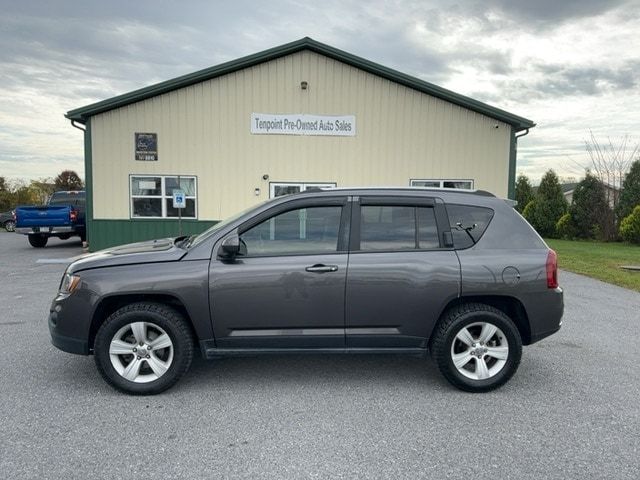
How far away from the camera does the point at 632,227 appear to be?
19219mm

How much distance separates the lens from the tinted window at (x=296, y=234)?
12.1ft

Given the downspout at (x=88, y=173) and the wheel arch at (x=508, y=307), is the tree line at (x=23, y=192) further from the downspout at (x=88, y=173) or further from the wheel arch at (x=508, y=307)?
the wheel arch at (x=508, y=307)

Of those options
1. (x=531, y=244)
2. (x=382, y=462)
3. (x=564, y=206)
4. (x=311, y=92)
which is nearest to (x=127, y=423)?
(x=382, y=462)

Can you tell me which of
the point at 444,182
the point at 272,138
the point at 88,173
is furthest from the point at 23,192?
the point at 444,182

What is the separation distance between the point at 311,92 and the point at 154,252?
10566 millimetres

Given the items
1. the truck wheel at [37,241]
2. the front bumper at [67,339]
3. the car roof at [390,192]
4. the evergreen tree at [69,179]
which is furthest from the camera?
the evergreen tree at [69,179]

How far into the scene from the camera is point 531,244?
3.76 metres

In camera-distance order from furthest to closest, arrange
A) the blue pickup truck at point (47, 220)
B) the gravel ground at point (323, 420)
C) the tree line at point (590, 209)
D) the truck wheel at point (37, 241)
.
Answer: the tree line at point (590, 209) < the truck wheel at point (37, 241) < the blue pickup truck at point (47, 220) < the gravel ground at point (323, 420)

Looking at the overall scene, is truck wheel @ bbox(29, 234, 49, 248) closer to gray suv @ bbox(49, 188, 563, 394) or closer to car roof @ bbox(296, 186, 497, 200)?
gray suv @ bbox(49, 188, 563, 394)

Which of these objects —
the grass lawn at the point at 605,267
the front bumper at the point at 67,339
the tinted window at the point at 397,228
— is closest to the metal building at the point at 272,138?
the grass lawn at the point at 605,267

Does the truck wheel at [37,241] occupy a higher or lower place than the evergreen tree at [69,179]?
lower

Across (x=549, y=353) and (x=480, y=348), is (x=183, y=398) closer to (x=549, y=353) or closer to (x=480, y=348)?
(x=480, y=348)

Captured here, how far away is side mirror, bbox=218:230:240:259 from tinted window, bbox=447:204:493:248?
188 cm

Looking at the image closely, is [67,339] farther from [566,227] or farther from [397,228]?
[566,227]
